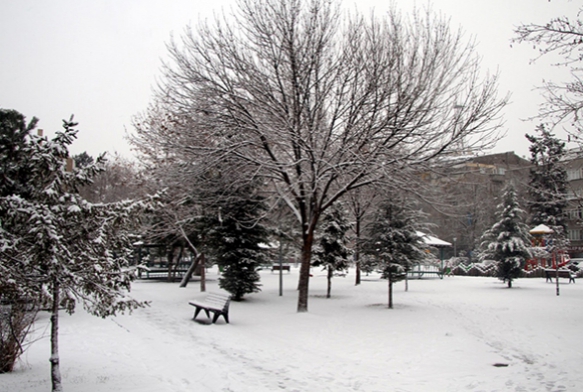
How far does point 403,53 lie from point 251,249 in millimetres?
8921

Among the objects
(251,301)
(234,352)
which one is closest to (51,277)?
(234,352)

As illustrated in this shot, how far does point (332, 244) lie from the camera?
21281mm

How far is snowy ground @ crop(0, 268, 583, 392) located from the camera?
759cm

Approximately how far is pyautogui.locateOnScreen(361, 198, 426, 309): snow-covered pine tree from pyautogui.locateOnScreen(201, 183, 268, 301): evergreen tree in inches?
170

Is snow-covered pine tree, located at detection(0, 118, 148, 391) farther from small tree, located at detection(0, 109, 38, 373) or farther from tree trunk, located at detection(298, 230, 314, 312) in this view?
tree trunk, located at detection(298, 230, 314, 312)

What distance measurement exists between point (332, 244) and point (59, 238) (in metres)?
16.0

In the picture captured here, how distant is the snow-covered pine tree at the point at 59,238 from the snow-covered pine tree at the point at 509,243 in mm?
21362

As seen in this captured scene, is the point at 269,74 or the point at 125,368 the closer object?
the point at 125,368

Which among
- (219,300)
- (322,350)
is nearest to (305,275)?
(219,300)

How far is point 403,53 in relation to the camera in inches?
573

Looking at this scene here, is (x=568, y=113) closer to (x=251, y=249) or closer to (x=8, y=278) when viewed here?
(x=8, y=278)

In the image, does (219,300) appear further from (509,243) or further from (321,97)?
(509,243)

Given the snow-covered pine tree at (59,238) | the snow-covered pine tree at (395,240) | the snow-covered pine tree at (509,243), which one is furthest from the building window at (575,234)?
the snow-covered pine tree at (59,238)

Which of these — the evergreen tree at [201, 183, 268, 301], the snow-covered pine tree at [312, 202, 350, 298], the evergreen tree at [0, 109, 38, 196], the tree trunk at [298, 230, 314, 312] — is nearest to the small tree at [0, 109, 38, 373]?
the evergreen tree at [0, 109, 38, 196]
